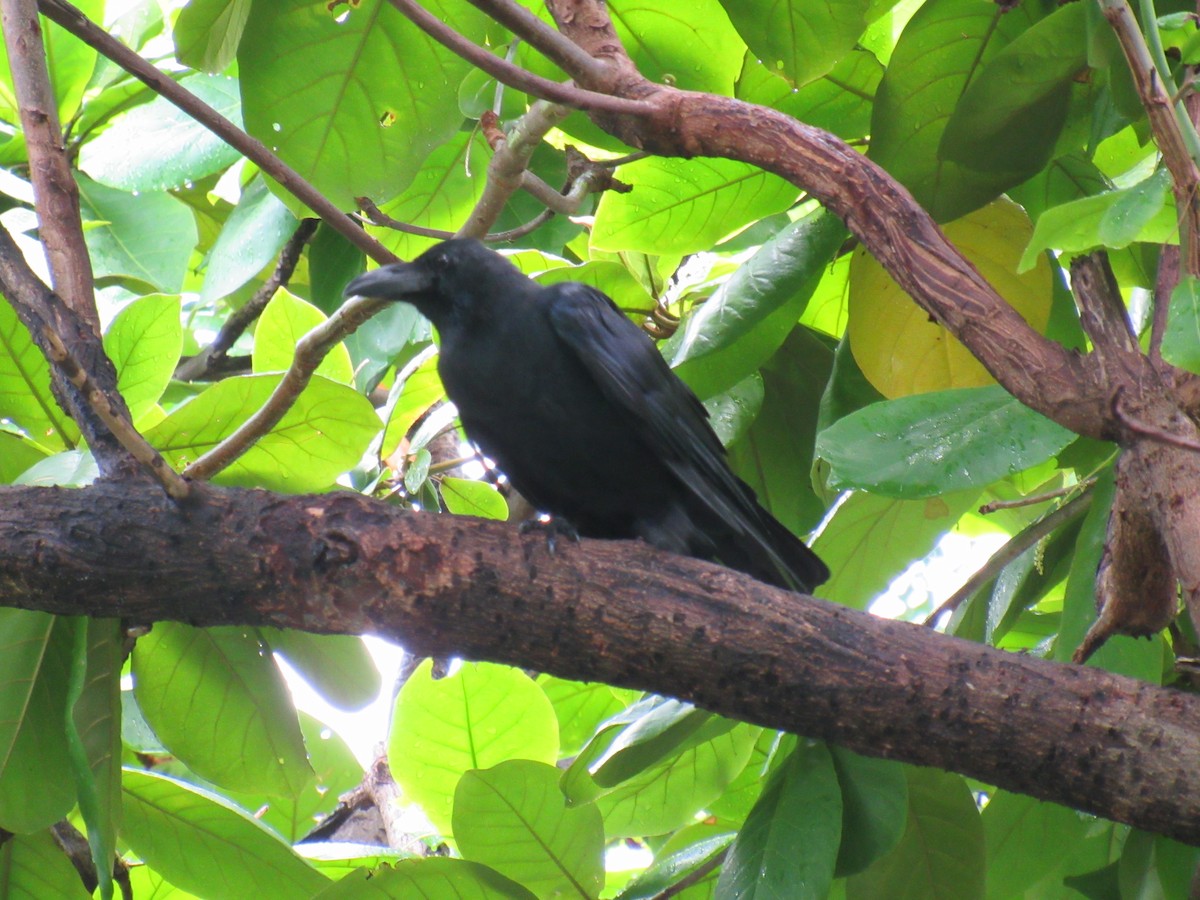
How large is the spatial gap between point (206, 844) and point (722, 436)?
138cm

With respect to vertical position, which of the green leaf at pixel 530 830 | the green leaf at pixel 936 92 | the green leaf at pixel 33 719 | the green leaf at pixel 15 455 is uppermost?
the green leaf at pixel 15 455

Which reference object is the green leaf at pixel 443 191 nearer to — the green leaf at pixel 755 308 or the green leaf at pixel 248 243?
the green leaf at pixel 248 243

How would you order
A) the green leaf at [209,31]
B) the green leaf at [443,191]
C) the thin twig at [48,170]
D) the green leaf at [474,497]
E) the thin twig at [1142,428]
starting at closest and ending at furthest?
the thin twig at [1142,428] < the thin twig at [48,170] < the green leaf at [209,31] < the green leaf at [474,497] < the green leaf at [443,191]

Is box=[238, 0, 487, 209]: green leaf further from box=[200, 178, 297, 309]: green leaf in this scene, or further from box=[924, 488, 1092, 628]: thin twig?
box=[924, 488, 1092, 628]: thin twig

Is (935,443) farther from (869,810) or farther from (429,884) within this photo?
(429,884)

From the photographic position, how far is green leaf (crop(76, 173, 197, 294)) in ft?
11.5

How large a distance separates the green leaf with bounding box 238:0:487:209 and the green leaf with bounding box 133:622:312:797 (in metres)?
A: 0.96

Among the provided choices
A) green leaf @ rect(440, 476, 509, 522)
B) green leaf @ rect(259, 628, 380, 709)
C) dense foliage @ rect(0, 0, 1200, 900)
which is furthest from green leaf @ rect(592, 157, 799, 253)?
green leaf @ rect(259, 628, 380, 709)

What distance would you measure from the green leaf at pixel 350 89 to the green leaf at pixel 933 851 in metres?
1.65

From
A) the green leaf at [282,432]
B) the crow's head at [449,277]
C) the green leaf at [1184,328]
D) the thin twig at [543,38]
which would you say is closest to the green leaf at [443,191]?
the crow's head at [449,277]

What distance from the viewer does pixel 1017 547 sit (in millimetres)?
2414

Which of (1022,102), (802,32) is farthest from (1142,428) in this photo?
(802,32)

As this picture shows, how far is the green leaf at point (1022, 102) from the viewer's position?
201 centimetres

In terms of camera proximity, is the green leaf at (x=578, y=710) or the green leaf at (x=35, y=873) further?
the green leaf at (x=578, y=710)
